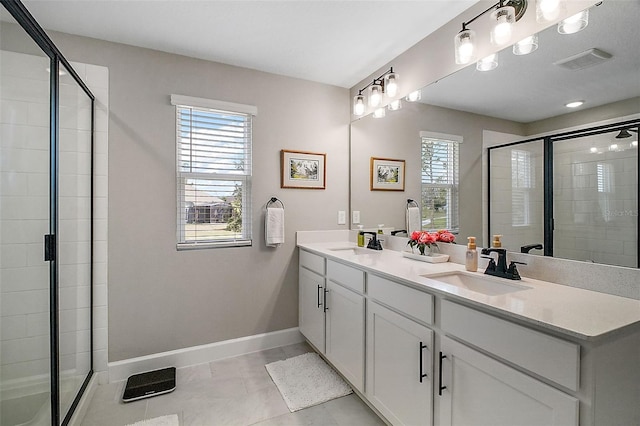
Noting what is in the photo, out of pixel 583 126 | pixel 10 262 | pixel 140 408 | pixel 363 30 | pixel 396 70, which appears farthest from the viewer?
pixel 396 70

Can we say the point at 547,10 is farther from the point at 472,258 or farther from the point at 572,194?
the point at 472,258

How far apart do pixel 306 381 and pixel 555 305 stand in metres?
1.69

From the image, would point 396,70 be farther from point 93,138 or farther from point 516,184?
point 93,138

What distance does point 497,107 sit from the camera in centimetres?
179

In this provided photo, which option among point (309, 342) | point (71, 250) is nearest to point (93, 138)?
point (71, 250)

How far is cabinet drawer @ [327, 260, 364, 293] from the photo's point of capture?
1.95 meters

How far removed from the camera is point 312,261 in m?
2.61

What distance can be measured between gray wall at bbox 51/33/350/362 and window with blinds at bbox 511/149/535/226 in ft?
5.31

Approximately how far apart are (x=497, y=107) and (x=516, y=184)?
0.46 meters

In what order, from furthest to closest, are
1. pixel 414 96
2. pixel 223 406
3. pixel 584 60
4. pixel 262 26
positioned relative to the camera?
pixel 414 96 < pixel 262 26 < pixel 223 406 < pixel 584 60

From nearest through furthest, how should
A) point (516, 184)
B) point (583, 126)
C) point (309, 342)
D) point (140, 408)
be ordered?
point (583, 126), point (516, 184), point (140, 408), point (309, 342)

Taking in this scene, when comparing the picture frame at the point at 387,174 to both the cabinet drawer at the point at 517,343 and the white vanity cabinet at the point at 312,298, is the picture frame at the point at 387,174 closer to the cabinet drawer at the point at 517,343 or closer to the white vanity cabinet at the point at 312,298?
the white vanity cabinet at the point at 312,298

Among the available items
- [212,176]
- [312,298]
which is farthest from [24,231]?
[312,298]

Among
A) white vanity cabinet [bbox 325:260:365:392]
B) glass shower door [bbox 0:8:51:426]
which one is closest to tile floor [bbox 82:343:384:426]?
white vanity cabinet [bbox 325:260:365:392]
